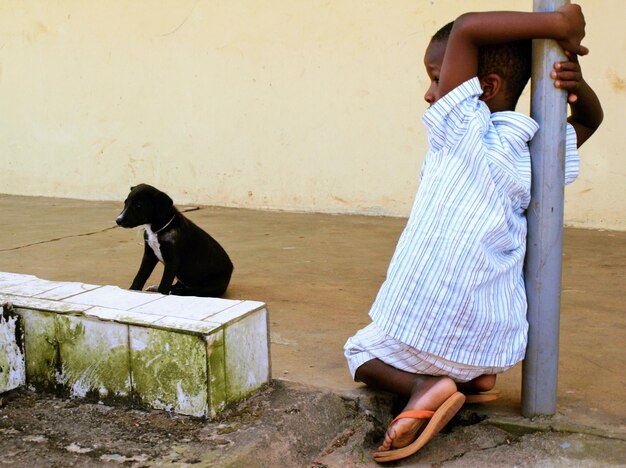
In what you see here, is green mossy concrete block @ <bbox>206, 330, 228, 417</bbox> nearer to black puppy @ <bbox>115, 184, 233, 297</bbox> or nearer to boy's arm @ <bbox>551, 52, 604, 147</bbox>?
boy's arm @ <bbox>551, 52, 604, 147</bbox>

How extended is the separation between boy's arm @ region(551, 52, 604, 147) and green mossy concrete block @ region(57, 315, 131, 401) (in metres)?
1.53

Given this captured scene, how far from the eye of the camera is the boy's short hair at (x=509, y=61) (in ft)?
8.27

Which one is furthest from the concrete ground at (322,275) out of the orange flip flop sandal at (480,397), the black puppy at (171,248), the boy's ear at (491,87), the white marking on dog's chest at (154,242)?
Answer: the boy's ear at (491,87)

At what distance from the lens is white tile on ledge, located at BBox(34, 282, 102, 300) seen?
292 cm

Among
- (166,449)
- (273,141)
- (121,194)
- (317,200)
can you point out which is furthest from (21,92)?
(166,449)

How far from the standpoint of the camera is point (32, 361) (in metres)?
2.82

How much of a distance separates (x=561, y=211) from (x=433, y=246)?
42cm

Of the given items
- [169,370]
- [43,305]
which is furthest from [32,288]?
[169,370]

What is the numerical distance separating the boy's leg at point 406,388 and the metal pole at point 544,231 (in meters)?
0.30

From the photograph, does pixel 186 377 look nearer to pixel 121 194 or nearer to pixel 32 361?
pixel 32 361

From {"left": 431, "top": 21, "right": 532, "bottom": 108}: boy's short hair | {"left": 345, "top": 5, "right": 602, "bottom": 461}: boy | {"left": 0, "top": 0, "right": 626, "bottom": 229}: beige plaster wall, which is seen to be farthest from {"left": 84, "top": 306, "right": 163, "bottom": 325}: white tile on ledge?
{"left": 0, "top": 0, "right": 626, "bottom": 229}: beige plaster wall

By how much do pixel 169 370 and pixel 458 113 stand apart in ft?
3.81

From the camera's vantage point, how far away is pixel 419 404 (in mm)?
2480

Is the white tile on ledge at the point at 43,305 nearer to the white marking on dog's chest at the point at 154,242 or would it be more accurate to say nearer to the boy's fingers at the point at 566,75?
the white marking on dog's chest at the point at 154,242
